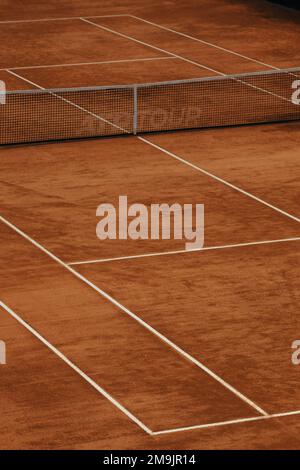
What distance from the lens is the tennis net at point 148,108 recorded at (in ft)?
85.2

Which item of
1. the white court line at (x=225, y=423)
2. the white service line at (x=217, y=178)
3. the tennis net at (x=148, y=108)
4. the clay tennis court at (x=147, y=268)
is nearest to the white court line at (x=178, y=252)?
the clay tennis court at (x=147, y=268)

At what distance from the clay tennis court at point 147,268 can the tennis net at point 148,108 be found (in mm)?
69

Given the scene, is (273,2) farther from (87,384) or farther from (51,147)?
(87,384)

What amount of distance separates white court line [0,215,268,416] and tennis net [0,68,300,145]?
5604 millimetres

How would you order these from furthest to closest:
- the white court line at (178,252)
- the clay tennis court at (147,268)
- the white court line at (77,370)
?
1. the white court line at (178,252)
2. the clay tennis court at (147,268)
3. the white court line at (77,370)

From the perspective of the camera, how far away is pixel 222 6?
128ft

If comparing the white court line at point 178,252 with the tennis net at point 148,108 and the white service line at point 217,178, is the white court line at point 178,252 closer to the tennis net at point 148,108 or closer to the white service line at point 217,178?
the white service line at point 217,178

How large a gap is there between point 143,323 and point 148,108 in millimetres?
11187

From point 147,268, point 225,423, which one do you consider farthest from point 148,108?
point 225,423

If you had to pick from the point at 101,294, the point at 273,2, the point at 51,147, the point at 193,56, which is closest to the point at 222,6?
the point at 273,2

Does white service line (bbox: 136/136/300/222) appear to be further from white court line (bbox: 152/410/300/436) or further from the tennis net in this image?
white court line (bbox: 152/410/300/436)

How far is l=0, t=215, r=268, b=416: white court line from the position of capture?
14852 mm

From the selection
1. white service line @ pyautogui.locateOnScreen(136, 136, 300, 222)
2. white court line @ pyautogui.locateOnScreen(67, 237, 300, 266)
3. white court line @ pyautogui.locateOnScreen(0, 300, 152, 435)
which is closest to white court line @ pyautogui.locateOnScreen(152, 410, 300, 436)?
white court line @ pyautogui.locateOnScreen(0, 300, 152, 435)
